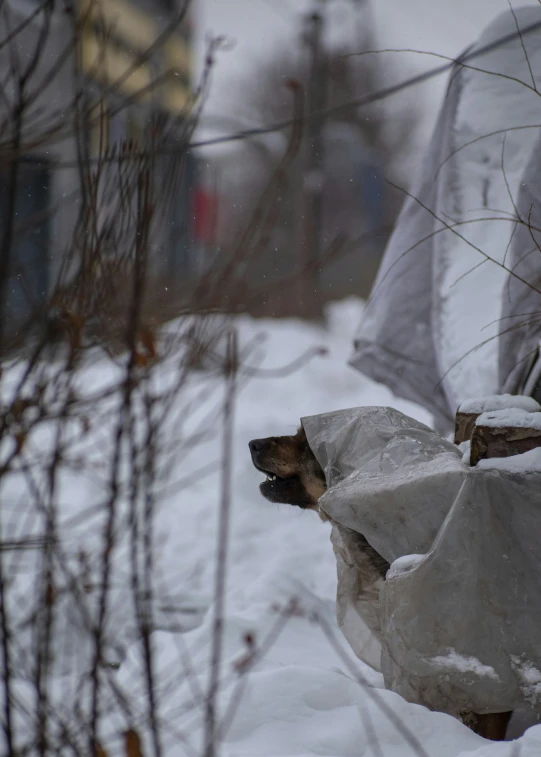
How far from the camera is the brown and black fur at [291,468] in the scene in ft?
10.5

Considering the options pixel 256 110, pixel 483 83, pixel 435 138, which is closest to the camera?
pixel 483 83

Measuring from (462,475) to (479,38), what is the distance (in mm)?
2991

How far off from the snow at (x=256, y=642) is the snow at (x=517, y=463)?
2.39ft

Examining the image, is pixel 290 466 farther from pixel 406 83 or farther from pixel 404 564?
pixel 406 83

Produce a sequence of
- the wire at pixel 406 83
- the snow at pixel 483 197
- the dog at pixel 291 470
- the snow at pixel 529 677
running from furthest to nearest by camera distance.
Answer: the snow at pixel 483 197 → the wire at pixel 406 83 → the dog at pixel 291 470 → the snow at pixel 529 677

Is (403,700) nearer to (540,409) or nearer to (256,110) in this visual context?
(540,409)

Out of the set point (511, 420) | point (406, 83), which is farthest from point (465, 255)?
point (511, 420)

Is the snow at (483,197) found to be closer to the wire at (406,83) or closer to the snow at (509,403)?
the wire at (406,83)

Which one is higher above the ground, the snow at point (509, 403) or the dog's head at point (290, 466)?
the snow at point (509, 403)

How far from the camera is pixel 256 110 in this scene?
12.0 metres

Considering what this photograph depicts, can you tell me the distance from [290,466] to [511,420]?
3.47 feet

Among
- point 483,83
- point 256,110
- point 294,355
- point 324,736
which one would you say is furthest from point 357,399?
point 324,736

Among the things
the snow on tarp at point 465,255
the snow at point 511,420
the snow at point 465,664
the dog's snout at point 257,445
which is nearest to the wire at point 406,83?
the snow on tarp at point 465,255

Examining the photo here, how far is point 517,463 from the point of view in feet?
7.79
